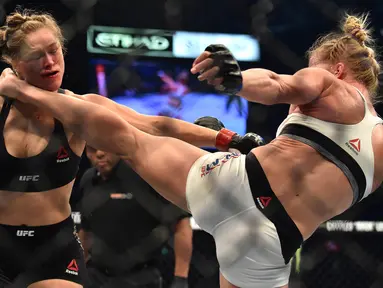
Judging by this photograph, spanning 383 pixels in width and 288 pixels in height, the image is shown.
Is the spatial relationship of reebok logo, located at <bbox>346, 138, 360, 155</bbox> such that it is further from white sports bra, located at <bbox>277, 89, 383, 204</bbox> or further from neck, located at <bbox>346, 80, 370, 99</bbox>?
neck, located at <bbox>346, 80, 370, 99</bbox>

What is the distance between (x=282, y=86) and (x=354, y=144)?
262mm

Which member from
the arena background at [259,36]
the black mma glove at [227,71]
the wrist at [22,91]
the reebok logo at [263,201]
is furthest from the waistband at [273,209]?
the arena background at [259,36]

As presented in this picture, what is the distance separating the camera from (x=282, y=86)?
1.22 m

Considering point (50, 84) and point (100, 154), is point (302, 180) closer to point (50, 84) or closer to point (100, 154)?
point (50, 84)

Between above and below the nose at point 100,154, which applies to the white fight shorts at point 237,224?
above

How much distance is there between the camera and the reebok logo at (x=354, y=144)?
1344 mm

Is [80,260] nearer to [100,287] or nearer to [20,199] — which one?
[20,199]

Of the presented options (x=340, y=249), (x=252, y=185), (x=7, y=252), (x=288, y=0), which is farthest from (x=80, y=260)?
(x=288, y=0)

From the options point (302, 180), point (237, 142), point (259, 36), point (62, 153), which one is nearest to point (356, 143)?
point (302, 180)

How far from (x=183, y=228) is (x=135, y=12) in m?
2.03

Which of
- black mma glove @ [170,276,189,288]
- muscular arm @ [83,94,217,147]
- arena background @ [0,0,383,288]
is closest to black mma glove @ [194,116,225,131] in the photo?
muscular arm @ [83,94,217,147]

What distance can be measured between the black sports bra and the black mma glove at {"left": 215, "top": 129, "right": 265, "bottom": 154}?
42cm

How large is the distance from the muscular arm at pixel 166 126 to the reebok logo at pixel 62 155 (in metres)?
0.18

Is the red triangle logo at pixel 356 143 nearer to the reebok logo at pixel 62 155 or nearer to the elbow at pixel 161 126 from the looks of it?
the elbow at pixel 161 126
